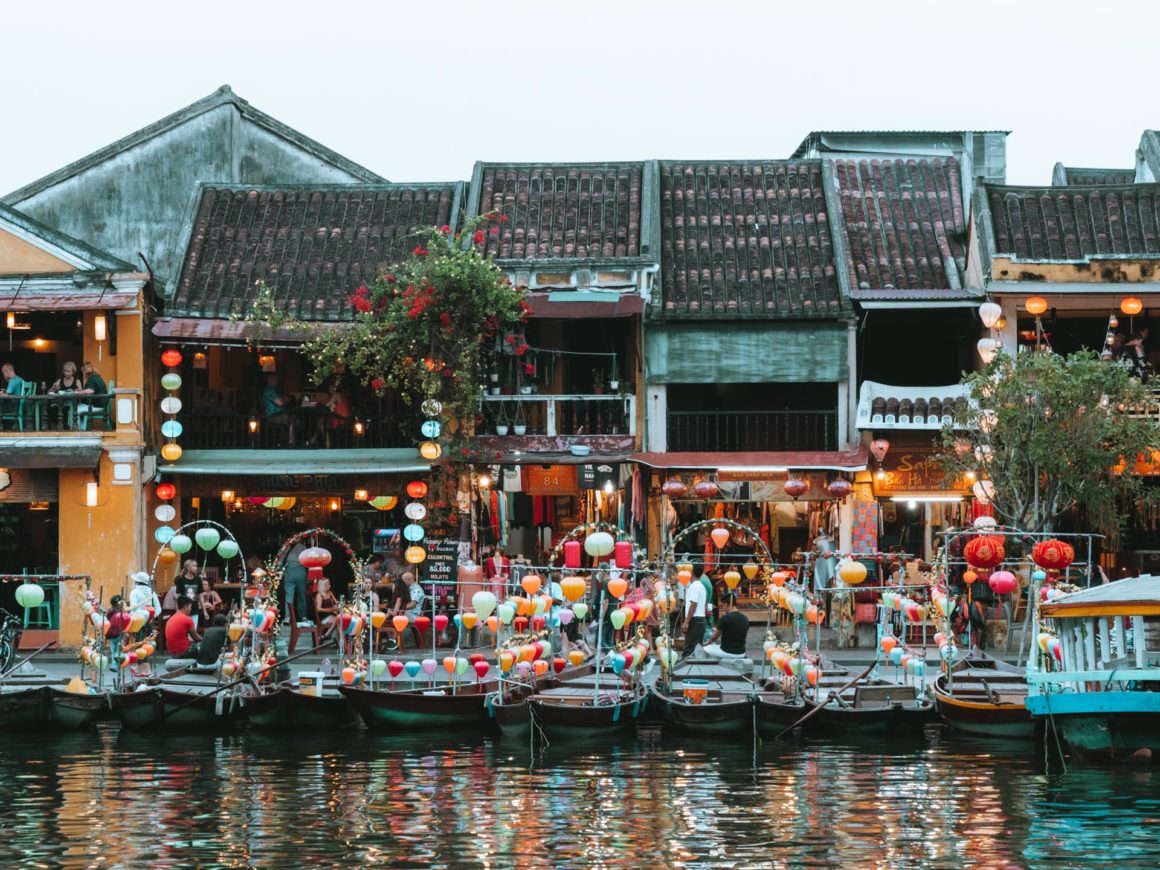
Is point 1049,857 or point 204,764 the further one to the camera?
point 204,764

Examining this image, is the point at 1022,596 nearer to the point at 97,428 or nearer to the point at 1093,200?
the point at 1093,200

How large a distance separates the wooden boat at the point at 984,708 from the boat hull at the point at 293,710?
7703mm

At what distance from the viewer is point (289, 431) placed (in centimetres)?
3169

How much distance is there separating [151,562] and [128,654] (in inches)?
300

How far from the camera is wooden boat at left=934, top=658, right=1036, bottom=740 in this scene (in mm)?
21484

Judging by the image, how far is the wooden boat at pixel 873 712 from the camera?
2183 centimetres

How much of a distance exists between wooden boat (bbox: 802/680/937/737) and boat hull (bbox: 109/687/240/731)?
772 centimetres

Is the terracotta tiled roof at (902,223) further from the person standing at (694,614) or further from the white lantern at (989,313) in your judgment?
the person standing at (694,614)

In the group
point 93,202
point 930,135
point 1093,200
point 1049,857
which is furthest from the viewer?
point 930,135

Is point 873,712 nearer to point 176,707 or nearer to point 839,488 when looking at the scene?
point 839,488

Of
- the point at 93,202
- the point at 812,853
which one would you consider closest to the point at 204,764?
the point at 812,853

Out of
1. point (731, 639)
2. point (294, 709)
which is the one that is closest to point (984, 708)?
point (731, 639)

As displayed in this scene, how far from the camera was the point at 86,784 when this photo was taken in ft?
62.5

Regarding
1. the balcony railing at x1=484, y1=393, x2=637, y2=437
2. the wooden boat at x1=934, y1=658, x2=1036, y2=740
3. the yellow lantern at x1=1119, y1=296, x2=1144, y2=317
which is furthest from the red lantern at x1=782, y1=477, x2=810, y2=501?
the wooden boat at x1=934, y1=658, x2=1036, y2=740
